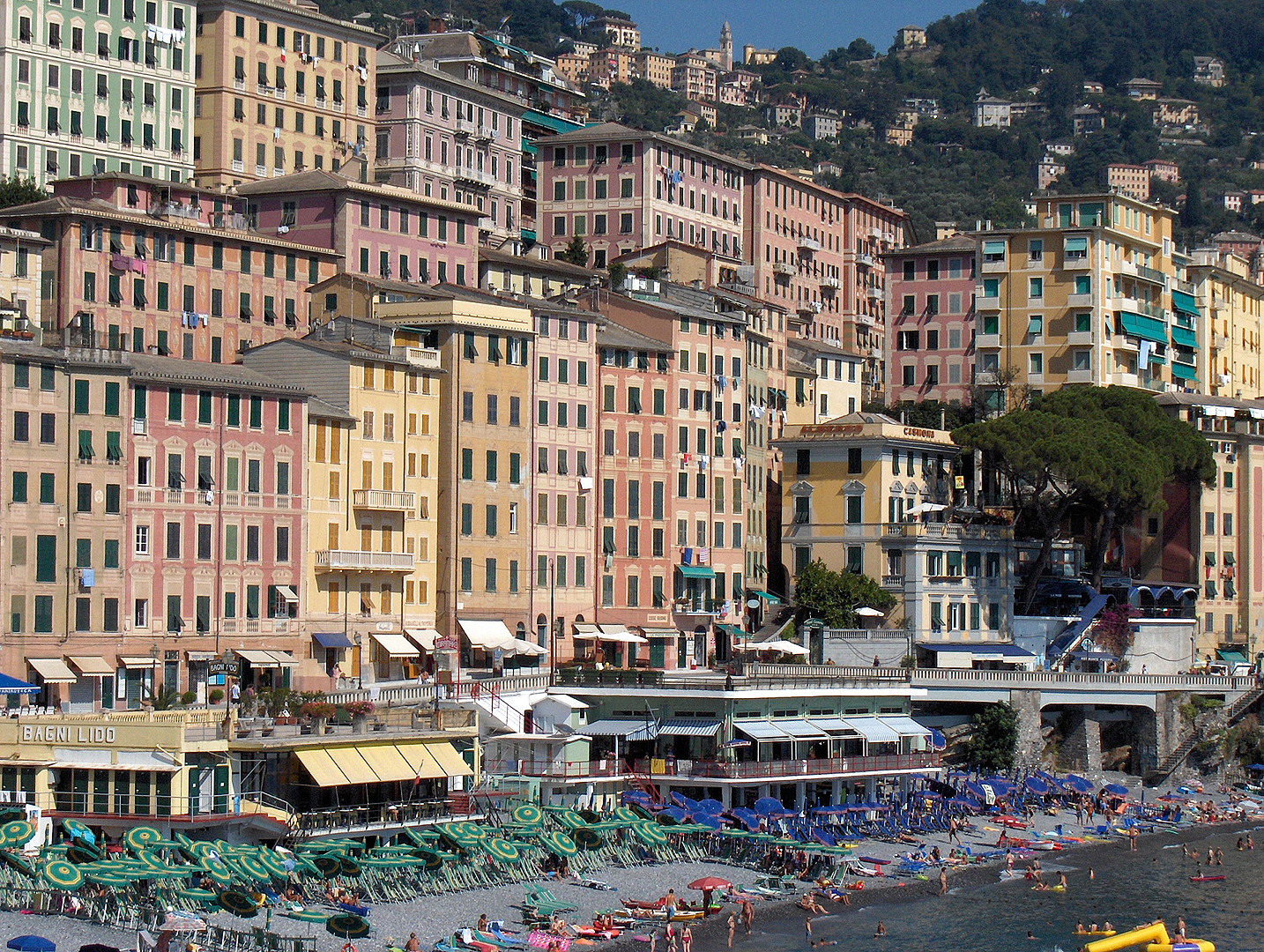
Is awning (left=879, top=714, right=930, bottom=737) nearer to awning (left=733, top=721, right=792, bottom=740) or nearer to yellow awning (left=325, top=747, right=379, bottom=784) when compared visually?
awning (left=733, top=721, right=792, bottom=740)

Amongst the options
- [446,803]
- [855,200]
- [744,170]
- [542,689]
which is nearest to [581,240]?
[744,170]

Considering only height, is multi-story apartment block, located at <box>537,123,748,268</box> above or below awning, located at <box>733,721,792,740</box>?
above

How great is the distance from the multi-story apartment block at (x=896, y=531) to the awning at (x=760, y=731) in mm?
21955

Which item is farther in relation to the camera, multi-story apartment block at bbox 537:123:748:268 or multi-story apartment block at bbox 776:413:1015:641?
multi-story apartment block at bbox 537:123:748:268

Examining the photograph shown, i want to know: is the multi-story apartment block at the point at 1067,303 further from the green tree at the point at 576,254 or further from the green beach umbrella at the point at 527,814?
the green beach umbrella at the point at 527,814

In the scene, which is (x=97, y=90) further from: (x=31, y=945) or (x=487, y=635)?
(x=31, y=945)

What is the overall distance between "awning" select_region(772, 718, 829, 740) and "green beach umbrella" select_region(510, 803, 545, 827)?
515 inches

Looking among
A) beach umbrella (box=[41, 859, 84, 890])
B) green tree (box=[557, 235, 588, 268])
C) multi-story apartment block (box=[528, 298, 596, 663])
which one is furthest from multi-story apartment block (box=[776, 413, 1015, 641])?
beach umbrella (box=[41, 859, 84, 890])

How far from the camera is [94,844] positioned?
6600cm

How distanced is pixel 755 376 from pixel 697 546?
1469 centimetres

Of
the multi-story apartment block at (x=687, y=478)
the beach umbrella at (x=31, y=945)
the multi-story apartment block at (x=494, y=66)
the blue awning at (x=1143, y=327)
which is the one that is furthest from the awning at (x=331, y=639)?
the multi-story apartment block at (x=494, y=66)

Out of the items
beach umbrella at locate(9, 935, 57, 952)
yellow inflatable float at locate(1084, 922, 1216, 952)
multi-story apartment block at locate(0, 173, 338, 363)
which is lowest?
yellow inflatable float at locate(1084, 922, 1216, 952)

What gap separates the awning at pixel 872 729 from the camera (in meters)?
88.8

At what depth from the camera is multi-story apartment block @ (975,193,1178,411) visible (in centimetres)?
13075
